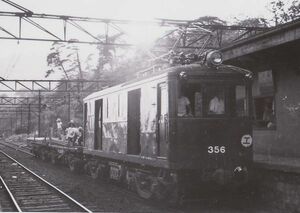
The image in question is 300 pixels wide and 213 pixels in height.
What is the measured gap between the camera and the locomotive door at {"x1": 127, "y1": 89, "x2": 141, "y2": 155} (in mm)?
11633

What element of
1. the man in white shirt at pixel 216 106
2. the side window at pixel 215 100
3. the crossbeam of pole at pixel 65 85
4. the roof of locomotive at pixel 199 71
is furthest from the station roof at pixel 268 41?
the crossbeam of pole at pixel 65 85

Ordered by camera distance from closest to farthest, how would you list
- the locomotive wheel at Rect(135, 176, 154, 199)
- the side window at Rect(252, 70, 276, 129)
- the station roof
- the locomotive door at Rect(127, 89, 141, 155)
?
the station roof < the locomotive wheel at Rect(135, 176, 154, 199) < the locomotive door at Rect(127, 89, 141, 155) < the side window at Rect(252, 70, 276, 129)

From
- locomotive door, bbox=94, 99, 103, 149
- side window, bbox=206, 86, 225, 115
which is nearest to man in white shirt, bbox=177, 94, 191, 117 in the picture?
side window, bbox=206, 86, 225, 115

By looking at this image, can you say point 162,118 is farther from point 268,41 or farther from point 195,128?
point 268,41

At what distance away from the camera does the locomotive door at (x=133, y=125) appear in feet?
38.2

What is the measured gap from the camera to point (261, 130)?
13.1 metres

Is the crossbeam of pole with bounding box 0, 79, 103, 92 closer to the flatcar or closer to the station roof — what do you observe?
the station roof

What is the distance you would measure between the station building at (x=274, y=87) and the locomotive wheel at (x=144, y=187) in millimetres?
2639

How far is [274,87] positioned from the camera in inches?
492

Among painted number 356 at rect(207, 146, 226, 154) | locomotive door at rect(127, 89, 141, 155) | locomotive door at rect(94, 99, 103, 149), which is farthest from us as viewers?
locomotive door at rect(94, 99, 103, 149)

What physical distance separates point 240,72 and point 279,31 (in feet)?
5.13

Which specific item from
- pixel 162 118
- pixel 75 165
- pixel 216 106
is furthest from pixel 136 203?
pixel 75 165

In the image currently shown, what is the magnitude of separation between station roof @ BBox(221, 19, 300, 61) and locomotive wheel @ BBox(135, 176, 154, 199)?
14.2ft

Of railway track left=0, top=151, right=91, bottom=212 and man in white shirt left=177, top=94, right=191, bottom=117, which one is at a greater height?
man in white shirt left=177, top=94, right=191, bottom=117
